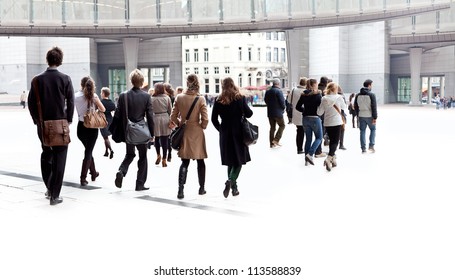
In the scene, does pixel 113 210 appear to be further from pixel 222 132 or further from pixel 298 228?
pixel 298 228

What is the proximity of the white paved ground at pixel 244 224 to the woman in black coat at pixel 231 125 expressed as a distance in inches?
21.5

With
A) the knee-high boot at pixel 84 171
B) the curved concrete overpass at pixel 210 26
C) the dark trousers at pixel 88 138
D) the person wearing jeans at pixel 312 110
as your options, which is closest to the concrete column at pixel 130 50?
the curved concrete overpass at pixel 210 26

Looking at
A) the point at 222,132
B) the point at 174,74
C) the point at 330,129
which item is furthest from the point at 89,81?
the point at 174,74

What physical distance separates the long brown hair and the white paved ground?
1464mm

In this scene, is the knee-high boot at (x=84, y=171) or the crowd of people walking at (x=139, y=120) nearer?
the crowd of people walking at (x=139, y=120)

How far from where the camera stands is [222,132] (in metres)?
8.67

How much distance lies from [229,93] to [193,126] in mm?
731

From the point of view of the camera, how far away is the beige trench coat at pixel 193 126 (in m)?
8.52

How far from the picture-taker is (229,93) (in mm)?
8484

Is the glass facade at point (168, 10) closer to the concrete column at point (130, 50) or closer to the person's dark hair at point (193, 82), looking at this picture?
the concrete column at point (130, 50)

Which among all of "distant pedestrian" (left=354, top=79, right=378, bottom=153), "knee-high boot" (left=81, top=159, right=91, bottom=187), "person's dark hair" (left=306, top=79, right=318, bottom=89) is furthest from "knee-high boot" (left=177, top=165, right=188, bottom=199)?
"distant pedestrian" (left=354, top=79, right=378, bottom=153)

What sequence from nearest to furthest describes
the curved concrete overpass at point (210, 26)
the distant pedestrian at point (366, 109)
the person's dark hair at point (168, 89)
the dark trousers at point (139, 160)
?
the dark trousers at point (139, 160) → the person's dark hair at point (168, 89) → the distant pedestrian at point (366, 109) → the curved concrete overpass at point (210, 26)

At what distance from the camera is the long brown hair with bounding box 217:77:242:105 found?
846 cm

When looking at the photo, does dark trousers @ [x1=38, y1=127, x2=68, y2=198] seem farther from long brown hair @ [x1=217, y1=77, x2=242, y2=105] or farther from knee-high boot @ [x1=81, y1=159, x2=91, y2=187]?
long brown hair @ [x1=217, y1=77, x2=242, y2=105]
